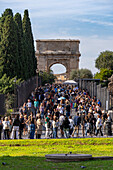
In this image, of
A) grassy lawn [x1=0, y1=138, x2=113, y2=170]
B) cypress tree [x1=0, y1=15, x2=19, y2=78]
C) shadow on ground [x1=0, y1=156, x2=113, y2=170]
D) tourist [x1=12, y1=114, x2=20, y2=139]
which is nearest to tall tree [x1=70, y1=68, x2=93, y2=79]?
cypress tree [x1=0, y1=15, x2=19, y2=78]

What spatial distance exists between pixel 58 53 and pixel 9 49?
2162 inches

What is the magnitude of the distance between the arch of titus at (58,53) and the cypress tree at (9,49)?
5108cm

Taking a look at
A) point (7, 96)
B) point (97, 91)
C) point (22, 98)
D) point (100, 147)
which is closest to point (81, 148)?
point (100, 147)

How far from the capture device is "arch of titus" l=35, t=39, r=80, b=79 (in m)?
103

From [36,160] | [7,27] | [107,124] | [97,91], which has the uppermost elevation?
[7,27]

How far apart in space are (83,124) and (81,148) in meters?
5.96

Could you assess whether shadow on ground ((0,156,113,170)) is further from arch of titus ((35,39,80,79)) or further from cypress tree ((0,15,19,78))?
arch of titus ((35,39,80,79))

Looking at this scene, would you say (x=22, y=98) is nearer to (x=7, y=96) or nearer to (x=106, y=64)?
(x=7, y=96)

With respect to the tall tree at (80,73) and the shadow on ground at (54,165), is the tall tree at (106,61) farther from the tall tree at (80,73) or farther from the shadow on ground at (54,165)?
the shadow on ground at (54,165)

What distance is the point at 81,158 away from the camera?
13.0 m

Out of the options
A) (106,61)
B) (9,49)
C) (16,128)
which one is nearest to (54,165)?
(16,128)

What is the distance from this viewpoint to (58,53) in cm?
10388

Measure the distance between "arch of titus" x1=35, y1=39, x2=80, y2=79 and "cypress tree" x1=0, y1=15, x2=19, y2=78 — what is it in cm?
5108

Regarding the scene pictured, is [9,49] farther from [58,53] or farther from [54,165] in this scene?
[58,53]
